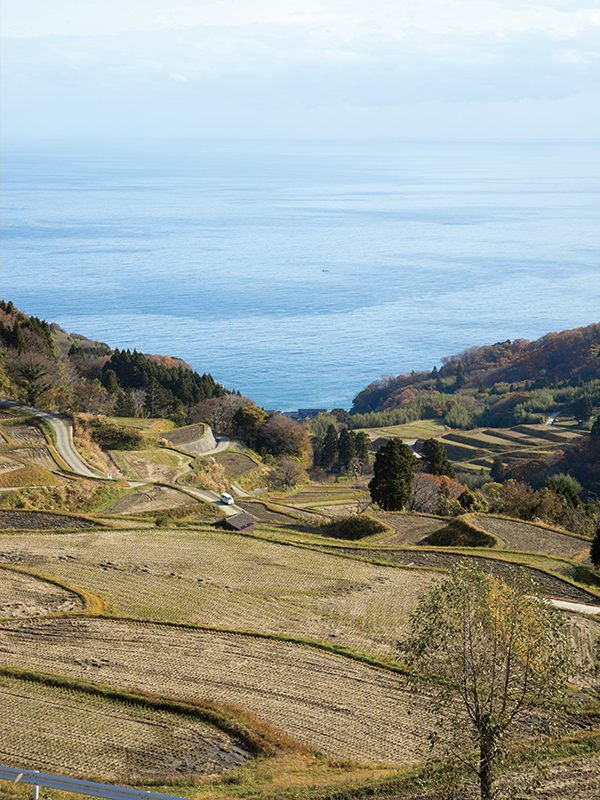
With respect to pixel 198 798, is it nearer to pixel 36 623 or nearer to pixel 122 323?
pixel 36 623

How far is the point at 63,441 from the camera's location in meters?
50.0

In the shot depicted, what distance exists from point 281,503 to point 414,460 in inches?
413

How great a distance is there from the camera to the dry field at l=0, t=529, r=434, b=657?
75.6 ft

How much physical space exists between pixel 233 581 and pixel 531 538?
16.4 m

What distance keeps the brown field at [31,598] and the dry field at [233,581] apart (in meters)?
1.06

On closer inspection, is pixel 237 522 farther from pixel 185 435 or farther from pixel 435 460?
pixel 435 460

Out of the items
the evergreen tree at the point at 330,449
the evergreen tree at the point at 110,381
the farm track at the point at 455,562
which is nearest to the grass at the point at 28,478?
the farm track at the point at 455,562

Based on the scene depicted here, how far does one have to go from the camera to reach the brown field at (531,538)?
33.5 m

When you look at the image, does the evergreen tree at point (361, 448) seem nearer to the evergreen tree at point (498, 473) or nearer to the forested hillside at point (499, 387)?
the evergreen tree at point (498, 473)

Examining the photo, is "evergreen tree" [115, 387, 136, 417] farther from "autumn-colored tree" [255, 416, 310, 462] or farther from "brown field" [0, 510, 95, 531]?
"brown field" [0, 510, 95, 531]

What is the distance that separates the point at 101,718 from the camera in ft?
51.8

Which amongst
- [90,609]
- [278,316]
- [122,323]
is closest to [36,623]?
[90,609]

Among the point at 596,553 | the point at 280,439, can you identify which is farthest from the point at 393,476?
the point at 280,439

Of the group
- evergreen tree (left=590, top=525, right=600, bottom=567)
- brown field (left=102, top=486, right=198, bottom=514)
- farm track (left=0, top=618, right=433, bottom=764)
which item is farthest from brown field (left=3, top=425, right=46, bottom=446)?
evergreen tree (left=590, top=525, right=600, bottom=567)
